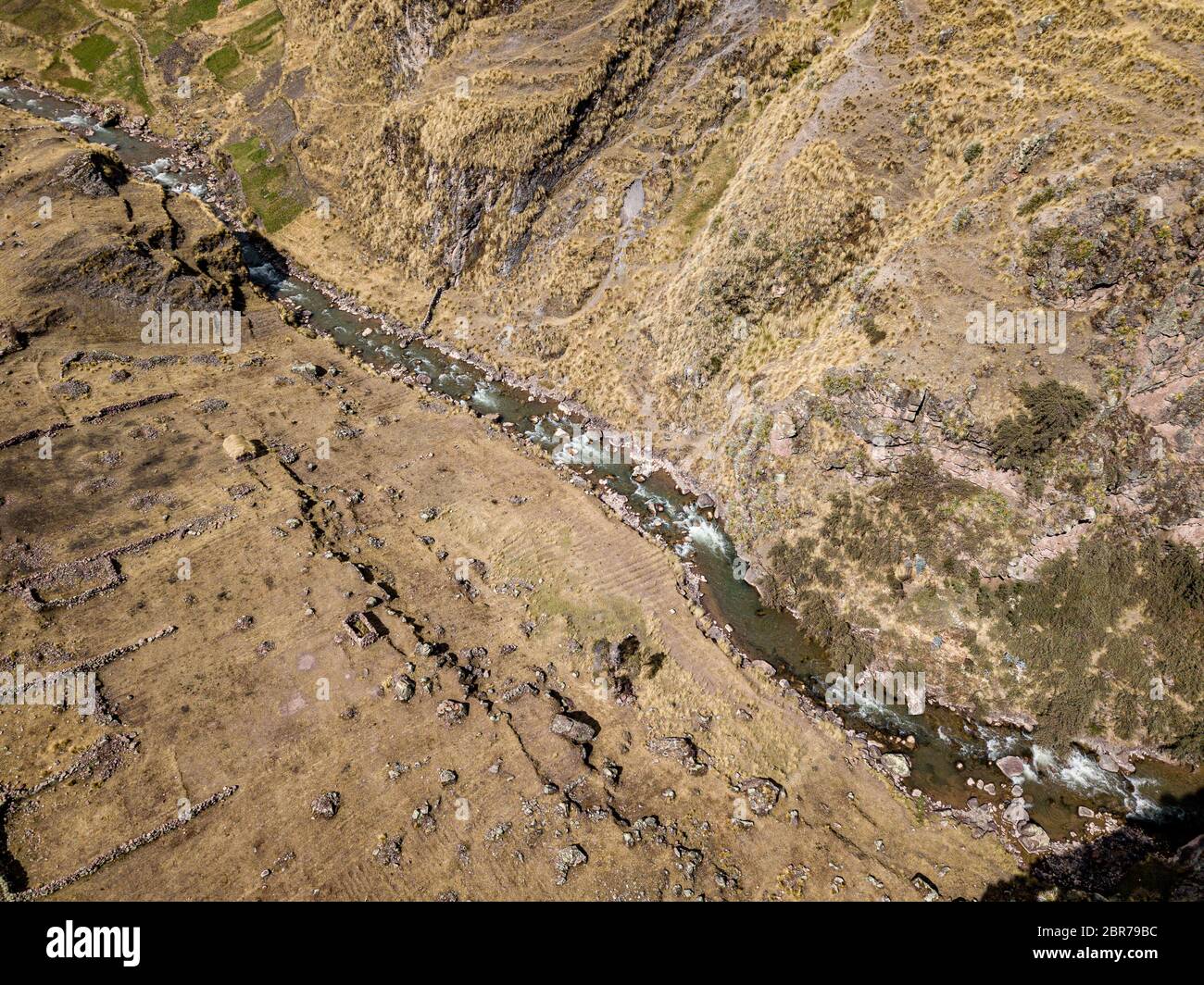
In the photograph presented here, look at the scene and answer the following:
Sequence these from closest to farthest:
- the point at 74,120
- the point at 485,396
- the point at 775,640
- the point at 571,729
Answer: the point at 571,729
the point at 775,640
the point at 485,396
the point at 74,120

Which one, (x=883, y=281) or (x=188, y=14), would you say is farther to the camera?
(x=188, y=14)

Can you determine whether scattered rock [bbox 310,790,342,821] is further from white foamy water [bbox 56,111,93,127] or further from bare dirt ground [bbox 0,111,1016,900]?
white foamy water [bbox 56,111,93,127]

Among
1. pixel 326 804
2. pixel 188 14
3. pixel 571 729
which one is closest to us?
pixel 326 804

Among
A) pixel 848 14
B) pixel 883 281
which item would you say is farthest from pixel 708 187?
pixel 883 281

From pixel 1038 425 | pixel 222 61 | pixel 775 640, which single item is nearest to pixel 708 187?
pixel 1038 425

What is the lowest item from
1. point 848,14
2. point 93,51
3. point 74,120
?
point 74,120

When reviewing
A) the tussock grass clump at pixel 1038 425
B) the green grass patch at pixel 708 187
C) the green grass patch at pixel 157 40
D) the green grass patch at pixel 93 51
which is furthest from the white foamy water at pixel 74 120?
the tussock grass clump at pixel 1038 425

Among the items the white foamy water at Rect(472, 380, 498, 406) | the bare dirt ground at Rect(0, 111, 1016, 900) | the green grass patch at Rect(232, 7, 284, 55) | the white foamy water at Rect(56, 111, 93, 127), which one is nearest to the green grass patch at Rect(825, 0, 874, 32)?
the white foamy water at Rect(472, 380, 498, 406)

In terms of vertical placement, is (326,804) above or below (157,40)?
below

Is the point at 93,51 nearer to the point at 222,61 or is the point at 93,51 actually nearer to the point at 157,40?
the point at 157,40
